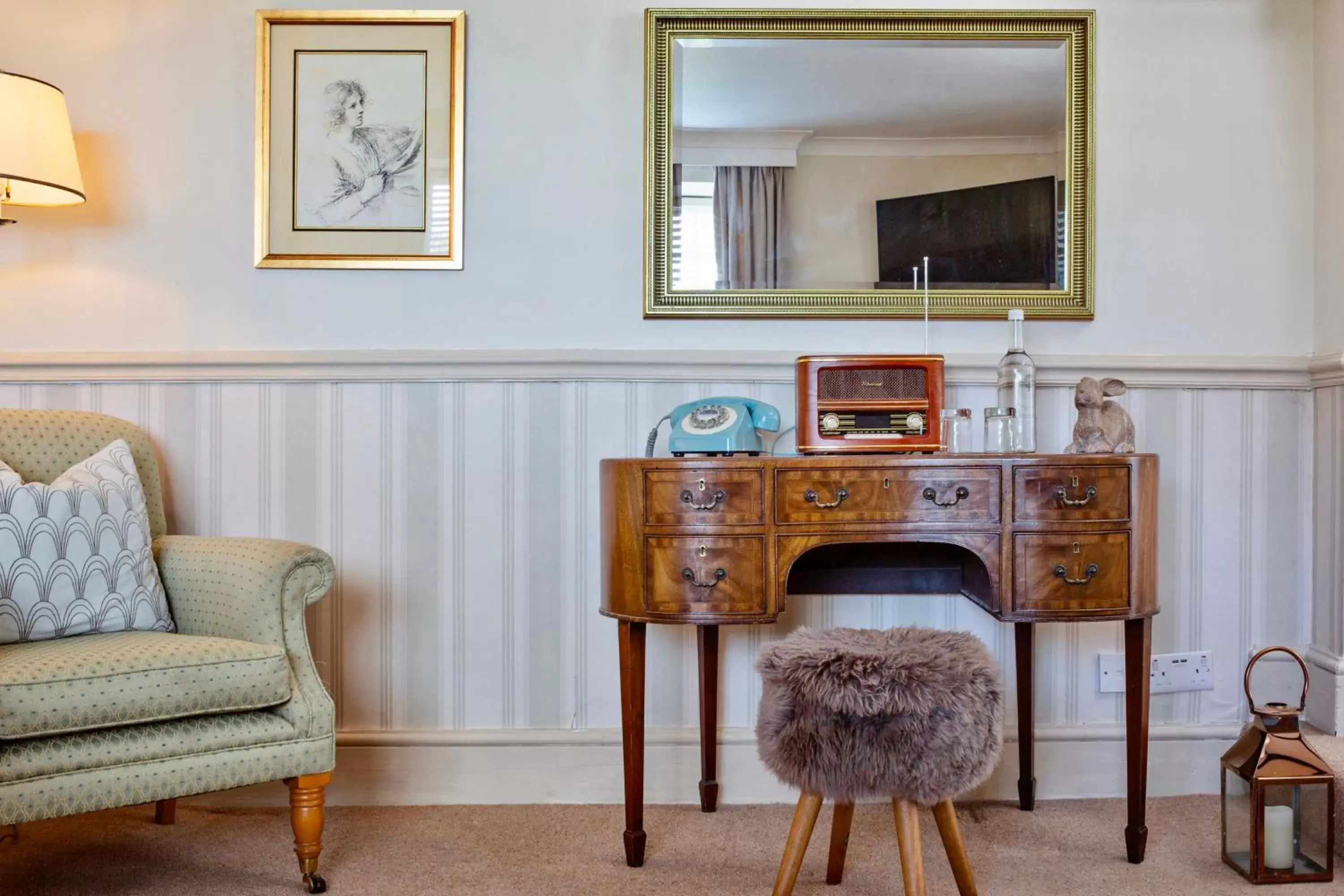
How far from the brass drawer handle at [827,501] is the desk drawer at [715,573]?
0.11 m

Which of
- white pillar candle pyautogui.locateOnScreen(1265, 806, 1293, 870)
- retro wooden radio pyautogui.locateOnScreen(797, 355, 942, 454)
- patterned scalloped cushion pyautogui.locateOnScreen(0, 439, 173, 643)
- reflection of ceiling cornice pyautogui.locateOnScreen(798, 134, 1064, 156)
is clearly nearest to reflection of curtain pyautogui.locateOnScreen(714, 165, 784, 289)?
reflection of ceiling cornice pyautogui.locateOnScreen(798, 134, 1064, 156)

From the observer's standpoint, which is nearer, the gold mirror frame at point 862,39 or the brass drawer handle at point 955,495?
the brass drawer handle at point 955,495

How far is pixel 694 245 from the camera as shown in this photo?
2.33 meters

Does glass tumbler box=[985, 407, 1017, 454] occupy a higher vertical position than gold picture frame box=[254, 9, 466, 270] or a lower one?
lower

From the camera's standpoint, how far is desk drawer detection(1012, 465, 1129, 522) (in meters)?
1.84

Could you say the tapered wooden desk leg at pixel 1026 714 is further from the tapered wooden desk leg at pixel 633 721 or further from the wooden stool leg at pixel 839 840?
the tapered wooden desk leg at pixel 633 721

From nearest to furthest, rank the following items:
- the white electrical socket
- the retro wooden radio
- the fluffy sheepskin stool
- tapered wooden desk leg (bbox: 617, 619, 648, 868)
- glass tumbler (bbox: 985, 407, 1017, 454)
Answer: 1. the fluffy sheepskin stool
2. tapered wooden desk leg (bbox: 617, 619, 648, 868)
3. the retro wooden radio
4. glass tumbler (bbox: 985, 407, 1017, 454)
5. the white electrical socket

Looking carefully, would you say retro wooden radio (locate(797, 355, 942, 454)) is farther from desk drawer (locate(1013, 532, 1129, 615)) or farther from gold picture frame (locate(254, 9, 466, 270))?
gold picture frame (locate(254, 9, 466, 270))

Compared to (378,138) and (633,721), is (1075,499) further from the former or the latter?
(378,138)

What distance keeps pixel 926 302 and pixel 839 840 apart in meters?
1.20

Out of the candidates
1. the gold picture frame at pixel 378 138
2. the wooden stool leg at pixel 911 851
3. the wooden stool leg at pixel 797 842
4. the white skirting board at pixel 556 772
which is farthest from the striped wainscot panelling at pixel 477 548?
the wooden stool leg at pixel 911 851

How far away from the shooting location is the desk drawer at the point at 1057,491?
1.84 meters

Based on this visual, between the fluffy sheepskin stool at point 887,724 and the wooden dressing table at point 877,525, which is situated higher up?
the wooden dressing table at point 877,525

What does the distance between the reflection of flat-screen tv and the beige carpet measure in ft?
3.97
